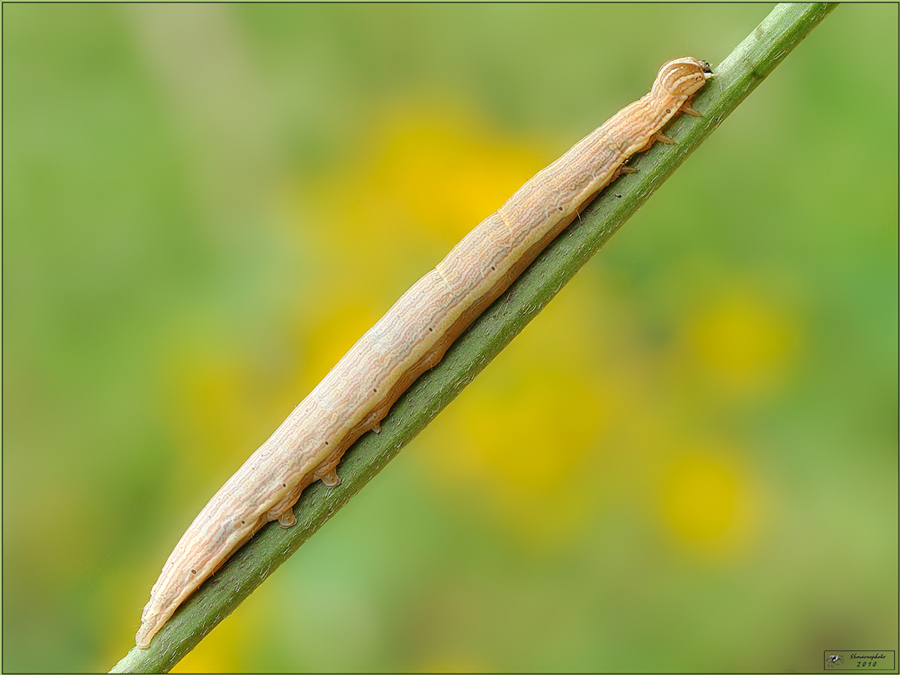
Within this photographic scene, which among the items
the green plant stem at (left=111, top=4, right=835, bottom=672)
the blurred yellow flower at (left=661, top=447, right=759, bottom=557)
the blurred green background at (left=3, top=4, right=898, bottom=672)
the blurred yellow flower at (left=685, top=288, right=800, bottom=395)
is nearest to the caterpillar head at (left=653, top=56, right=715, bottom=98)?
the green plant stem at (left=111, top=4, right=835, bottom=672)

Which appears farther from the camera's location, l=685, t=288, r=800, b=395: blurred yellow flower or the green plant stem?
l=685, t=288, r=800, b=395: blurred yellow flower

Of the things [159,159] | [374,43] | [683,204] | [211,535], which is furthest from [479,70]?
[211,535]

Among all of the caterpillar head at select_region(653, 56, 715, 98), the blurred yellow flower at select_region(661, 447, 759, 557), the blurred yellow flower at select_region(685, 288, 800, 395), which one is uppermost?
the caterpillar head at select_region(653, 56, 715, 98)

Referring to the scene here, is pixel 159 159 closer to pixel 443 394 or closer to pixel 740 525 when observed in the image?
pixel 443 394

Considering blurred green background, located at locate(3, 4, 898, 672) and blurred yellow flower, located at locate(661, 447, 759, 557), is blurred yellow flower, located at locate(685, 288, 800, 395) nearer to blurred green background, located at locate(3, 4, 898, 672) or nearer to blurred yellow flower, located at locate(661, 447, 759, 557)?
blurred green background, located at locate(3, 4, 898, 672)

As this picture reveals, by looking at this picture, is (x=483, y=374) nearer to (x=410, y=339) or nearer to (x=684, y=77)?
(x=410, y=339)
